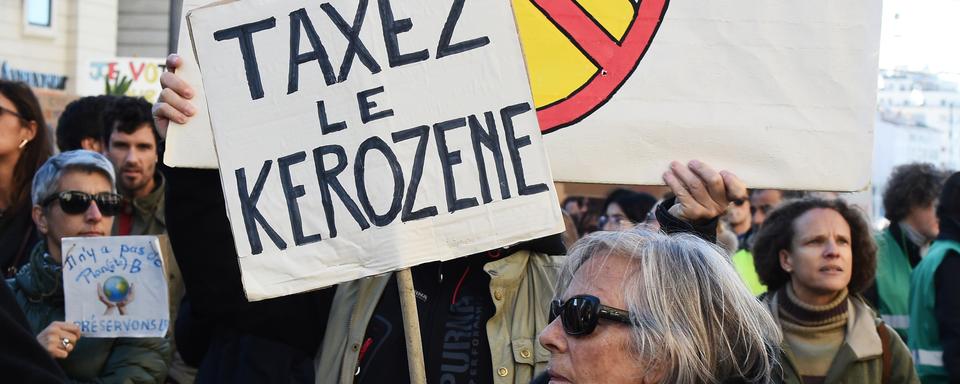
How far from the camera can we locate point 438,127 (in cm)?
262

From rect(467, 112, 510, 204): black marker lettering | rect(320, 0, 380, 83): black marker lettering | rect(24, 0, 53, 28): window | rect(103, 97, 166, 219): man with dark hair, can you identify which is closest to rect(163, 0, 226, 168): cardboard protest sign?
rect(320, 0, 380, 83): black marker lettering

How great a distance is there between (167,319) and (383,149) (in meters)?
1.70

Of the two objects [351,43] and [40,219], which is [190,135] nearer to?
[351,43]

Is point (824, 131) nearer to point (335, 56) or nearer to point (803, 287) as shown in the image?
point (335, 56)

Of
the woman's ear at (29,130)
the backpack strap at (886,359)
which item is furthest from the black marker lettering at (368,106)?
the woman's ear at (29,130)

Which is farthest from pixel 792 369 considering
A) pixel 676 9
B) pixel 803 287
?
pixel 676 9

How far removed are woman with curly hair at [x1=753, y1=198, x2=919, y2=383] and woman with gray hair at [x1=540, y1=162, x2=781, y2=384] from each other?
62.5 inches

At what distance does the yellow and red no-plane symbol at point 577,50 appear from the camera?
3051 millimetres

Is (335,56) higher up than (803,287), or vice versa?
(335,56)

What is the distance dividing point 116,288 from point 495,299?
5.35 feet

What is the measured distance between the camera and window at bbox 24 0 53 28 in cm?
2031

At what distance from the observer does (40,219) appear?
4.36 m

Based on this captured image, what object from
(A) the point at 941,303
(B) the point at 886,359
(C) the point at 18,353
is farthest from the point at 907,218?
(C) the point at 18,353

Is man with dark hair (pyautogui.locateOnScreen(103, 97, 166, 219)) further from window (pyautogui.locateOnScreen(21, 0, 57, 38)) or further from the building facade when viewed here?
window (pyautogui.locateOnScreen(21, 0, 57, 38))
